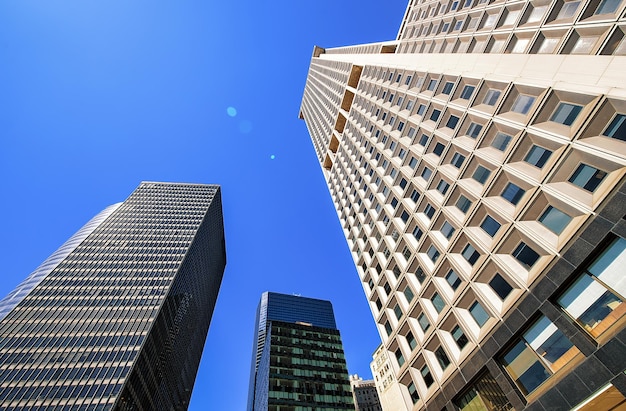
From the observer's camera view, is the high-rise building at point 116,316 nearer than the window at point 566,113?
No

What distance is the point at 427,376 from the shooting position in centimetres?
2148

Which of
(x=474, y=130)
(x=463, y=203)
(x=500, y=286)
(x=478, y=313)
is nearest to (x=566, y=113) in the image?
(x=474, y=130)

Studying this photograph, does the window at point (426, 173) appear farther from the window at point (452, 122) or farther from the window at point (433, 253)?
the window at point (433, 253)

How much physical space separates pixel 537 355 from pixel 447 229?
30.8ft

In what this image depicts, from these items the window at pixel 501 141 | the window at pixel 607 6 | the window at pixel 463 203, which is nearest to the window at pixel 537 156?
the window at pixel 501 141

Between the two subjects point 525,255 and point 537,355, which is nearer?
point 537,355

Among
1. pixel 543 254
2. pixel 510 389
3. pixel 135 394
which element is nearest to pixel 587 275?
pixel 543 254

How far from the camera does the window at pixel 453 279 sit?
20.1 meters

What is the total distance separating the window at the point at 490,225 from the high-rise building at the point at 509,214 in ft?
0.28

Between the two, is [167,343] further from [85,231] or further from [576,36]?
[576,36]

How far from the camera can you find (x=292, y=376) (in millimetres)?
76562

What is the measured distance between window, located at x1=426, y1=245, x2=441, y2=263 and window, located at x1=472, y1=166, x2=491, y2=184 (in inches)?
228

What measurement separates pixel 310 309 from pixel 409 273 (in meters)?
180

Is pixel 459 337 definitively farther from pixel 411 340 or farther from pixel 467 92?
pixel 467 92
